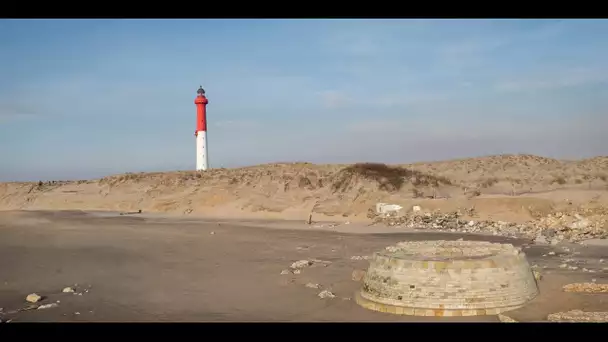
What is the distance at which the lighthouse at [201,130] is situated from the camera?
49.7 m

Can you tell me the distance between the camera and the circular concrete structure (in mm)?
8422

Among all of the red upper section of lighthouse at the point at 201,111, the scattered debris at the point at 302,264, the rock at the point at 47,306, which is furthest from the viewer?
the red upper section of lighthouse at the point at 201,111

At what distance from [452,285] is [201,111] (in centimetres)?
4338

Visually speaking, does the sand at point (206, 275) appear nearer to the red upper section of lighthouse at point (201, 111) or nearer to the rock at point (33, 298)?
the rock at point (33, 298)

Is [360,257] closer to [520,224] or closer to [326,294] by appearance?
[326,294]

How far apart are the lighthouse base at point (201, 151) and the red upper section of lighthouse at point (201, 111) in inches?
21.8

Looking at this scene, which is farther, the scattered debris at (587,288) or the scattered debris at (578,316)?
the scattered debris at (587,288)

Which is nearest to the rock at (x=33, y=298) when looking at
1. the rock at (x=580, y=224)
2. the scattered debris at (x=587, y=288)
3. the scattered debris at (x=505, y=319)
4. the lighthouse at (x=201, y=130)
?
the scattered debris at (x=505, y=319)

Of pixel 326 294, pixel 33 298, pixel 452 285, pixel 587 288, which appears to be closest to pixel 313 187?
pixel 326 294

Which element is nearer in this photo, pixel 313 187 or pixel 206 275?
pixel 206 275

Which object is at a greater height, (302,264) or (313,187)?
(313,187)

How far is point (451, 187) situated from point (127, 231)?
2363 cm

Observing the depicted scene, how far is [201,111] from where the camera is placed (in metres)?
49.7

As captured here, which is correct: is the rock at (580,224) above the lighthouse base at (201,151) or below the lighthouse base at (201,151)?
→ below
